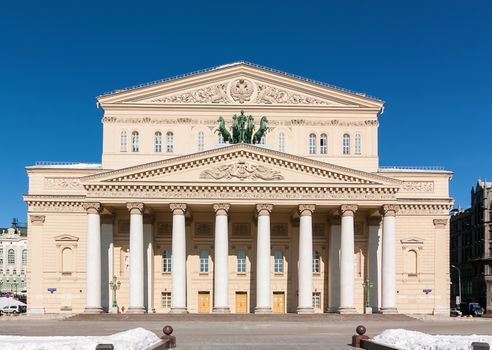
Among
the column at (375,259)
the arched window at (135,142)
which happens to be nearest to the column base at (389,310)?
the column at (375,259)

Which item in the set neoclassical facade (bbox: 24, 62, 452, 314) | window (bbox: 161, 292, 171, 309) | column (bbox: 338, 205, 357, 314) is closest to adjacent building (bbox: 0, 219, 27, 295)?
neoclassical facade (bbox: 24, 62, 452, 314)

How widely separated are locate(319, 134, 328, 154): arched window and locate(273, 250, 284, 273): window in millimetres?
10762

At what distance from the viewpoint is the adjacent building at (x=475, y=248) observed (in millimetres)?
114062

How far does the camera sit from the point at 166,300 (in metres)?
74.4

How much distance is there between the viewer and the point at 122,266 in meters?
73.9

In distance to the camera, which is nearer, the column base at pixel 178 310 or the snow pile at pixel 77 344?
the snow pile at pixel 77 344

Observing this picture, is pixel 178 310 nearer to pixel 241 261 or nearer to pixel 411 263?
pixel 241 261

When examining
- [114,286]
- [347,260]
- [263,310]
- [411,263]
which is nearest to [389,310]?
[347,260]

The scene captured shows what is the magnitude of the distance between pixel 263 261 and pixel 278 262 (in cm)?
847

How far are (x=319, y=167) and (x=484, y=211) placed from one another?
55.2m

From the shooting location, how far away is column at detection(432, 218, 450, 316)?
7531 centimetres

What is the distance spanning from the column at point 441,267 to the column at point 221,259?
21355mm

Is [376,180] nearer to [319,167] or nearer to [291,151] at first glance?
[319,167]

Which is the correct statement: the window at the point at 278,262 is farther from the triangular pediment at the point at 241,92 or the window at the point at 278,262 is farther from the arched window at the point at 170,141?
the triangular pediment at the point at 241,92
